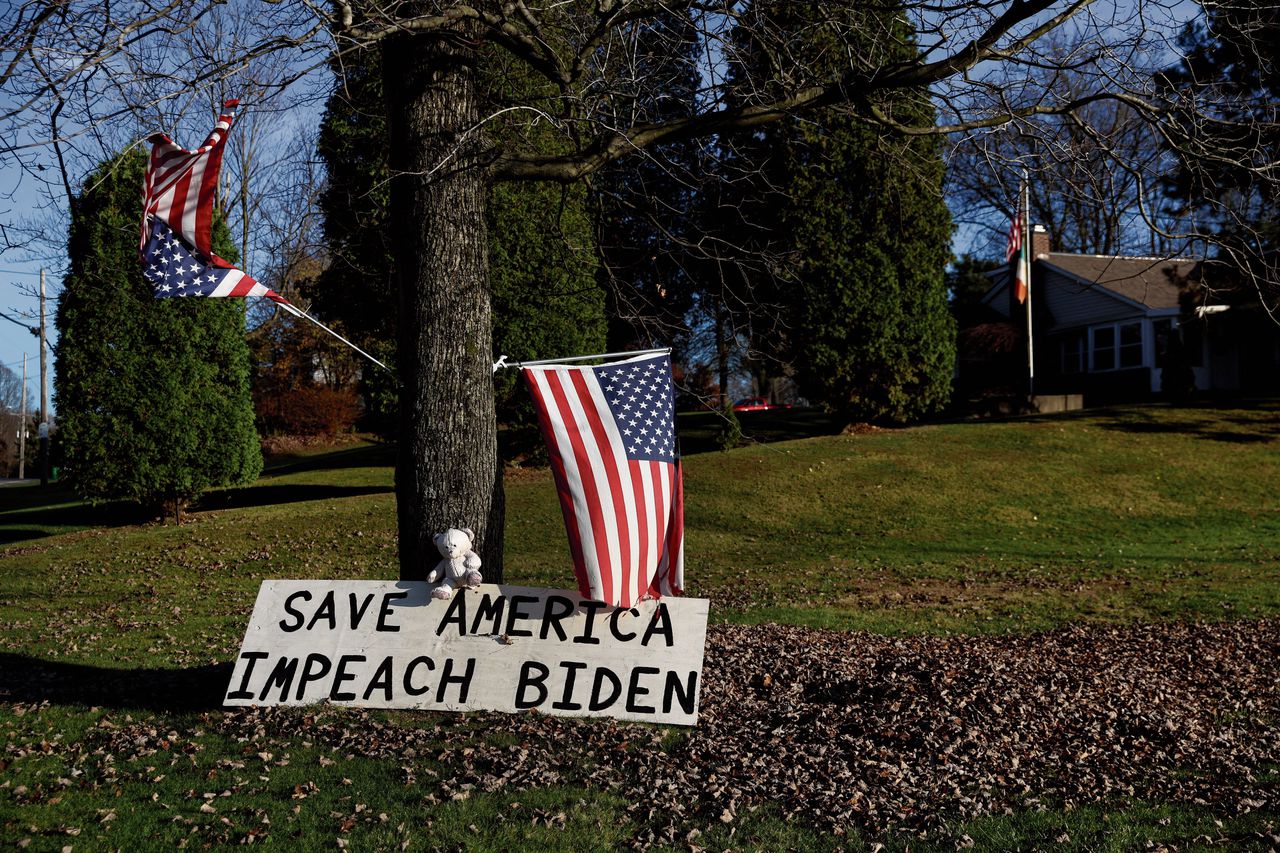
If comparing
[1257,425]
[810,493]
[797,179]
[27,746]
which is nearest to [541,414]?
[27,746]

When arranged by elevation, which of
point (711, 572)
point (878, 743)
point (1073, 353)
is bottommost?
point (711, 572)

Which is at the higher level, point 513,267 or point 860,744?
point 513,267

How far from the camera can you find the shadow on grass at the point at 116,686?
7.18m

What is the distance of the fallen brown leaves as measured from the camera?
5.34 m

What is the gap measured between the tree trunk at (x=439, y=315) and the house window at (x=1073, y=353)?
34577 millimetres

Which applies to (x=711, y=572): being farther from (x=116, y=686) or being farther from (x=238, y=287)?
(x=238, y=287)

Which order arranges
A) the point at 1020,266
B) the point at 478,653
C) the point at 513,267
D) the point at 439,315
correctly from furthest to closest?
1. the point at 1020,266
2. the point at 513,267
3. the point at 439,315
4. the point at 478,653

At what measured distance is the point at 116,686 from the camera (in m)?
7.80

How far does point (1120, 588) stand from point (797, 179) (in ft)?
46.7

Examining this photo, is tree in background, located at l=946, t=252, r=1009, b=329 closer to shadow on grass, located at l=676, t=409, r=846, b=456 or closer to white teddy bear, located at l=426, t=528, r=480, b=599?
shadow on grass, located at l=676, t=409, r=846, b=456

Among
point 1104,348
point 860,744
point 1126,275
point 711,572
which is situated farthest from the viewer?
point 1104,348

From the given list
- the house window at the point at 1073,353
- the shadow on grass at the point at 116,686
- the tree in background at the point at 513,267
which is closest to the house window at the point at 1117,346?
the house window at the point at 1073,353

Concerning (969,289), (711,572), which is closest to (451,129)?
(711,572)

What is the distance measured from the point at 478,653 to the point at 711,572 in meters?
8.56
